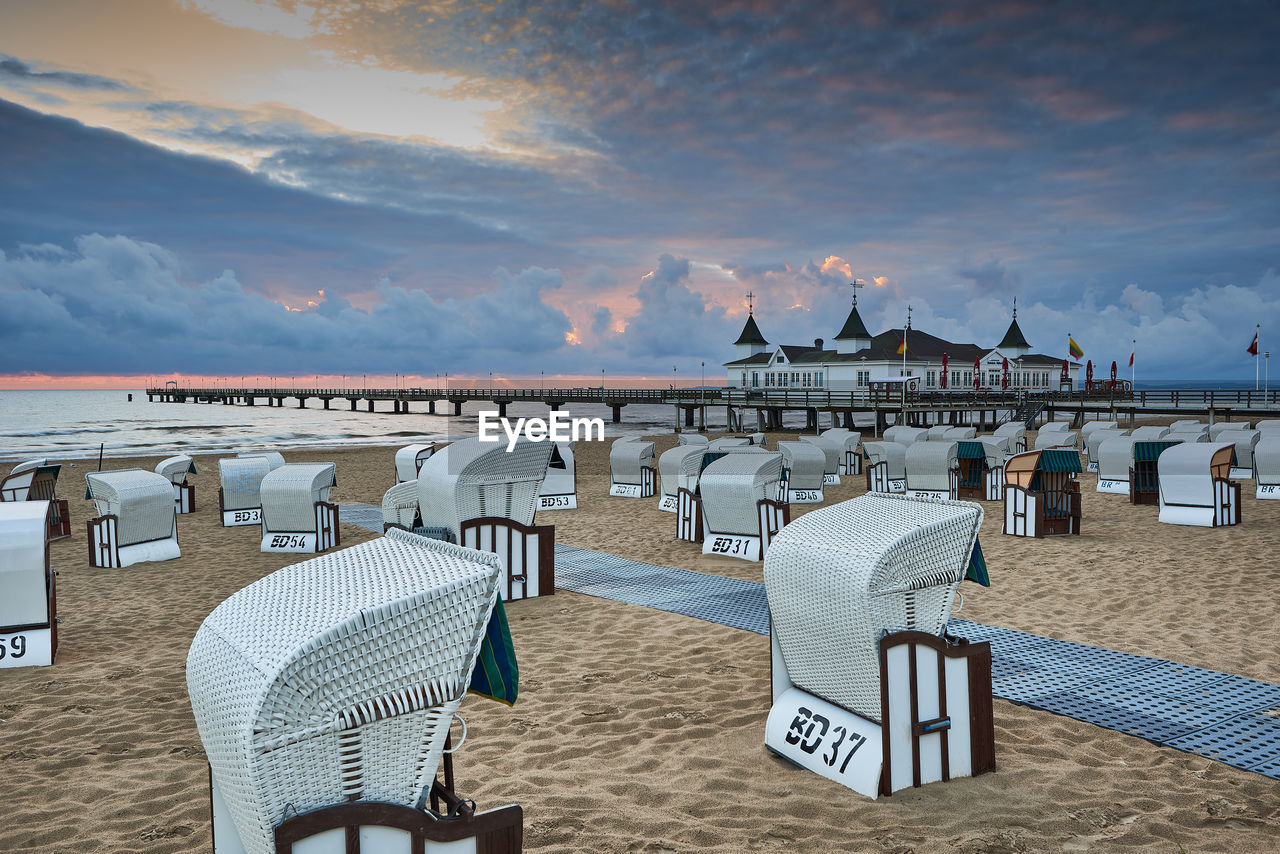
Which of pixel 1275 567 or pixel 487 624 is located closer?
pixel 487 624

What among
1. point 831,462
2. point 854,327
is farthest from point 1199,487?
point 854,327

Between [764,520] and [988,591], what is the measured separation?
294cm

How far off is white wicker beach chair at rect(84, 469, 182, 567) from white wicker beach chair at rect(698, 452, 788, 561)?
786 centimetres

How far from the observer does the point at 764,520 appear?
36.5 feet

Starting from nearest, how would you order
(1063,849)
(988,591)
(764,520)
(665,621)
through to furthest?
(1063,849), (665,621), (988,591), (764,520)

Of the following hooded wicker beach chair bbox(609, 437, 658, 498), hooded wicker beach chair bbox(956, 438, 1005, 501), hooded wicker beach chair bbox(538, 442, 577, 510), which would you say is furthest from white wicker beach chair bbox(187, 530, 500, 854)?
hooded wicker beach chair bbox(956, 438, 1005, 501)

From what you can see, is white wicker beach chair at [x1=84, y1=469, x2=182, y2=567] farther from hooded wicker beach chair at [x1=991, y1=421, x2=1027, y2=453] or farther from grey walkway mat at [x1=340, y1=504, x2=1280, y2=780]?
hooded wicker beach chair at [x1=991, y1=421, x2=1027, y2=453]

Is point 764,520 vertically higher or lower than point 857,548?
lower

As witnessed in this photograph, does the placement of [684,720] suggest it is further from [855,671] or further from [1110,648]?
[1110,648]

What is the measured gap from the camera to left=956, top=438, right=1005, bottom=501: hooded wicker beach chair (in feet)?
60.3

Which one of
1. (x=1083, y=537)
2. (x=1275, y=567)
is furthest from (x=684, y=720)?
(x=1083, y=537)

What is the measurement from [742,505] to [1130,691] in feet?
18.9

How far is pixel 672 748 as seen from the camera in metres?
5.24

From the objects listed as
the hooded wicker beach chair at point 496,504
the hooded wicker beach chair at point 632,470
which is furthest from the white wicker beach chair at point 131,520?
the hooded wicker beach chair at point 632,470
